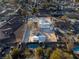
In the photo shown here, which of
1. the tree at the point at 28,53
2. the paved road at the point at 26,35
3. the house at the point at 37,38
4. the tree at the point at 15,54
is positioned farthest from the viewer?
the paved road at the point at 26,35

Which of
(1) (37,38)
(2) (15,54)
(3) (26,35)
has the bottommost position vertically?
(3) (26,35)

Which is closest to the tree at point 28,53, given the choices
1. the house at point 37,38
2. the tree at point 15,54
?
the tree at point 15,54

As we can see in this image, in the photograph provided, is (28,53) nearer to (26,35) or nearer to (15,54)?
(15,54)

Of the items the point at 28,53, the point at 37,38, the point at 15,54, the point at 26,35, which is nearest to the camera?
the point at 15,54

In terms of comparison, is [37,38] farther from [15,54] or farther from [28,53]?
[15,54]

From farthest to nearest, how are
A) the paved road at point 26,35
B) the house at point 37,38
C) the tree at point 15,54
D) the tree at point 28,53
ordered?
the paved road at point 26,35 → the house at point 37,38 → the tree at point 28,53 → the tree at point 15,54

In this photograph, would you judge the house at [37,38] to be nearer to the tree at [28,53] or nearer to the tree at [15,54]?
the tree at [28,53]

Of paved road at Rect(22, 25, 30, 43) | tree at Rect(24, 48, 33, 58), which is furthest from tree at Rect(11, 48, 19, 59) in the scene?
paved road at Rect(22, 25, 30, 43)

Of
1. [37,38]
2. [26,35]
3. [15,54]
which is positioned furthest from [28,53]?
Answer: [26,35]

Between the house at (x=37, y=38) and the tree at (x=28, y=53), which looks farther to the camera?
the house at (x=37, y=38)

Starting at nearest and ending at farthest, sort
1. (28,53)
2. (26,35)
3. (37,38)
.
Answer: (28,53) → (37,38) → (26,35)

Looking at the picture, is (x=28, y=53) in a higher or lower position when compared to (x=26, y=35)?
higher

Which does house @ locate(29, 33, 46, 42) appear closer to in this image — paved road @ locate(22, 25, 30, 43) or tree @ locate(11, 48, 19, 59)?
paved road @ locate(22, 25, 30, 43)

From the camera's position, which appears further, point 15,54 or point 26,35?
point 26,35
